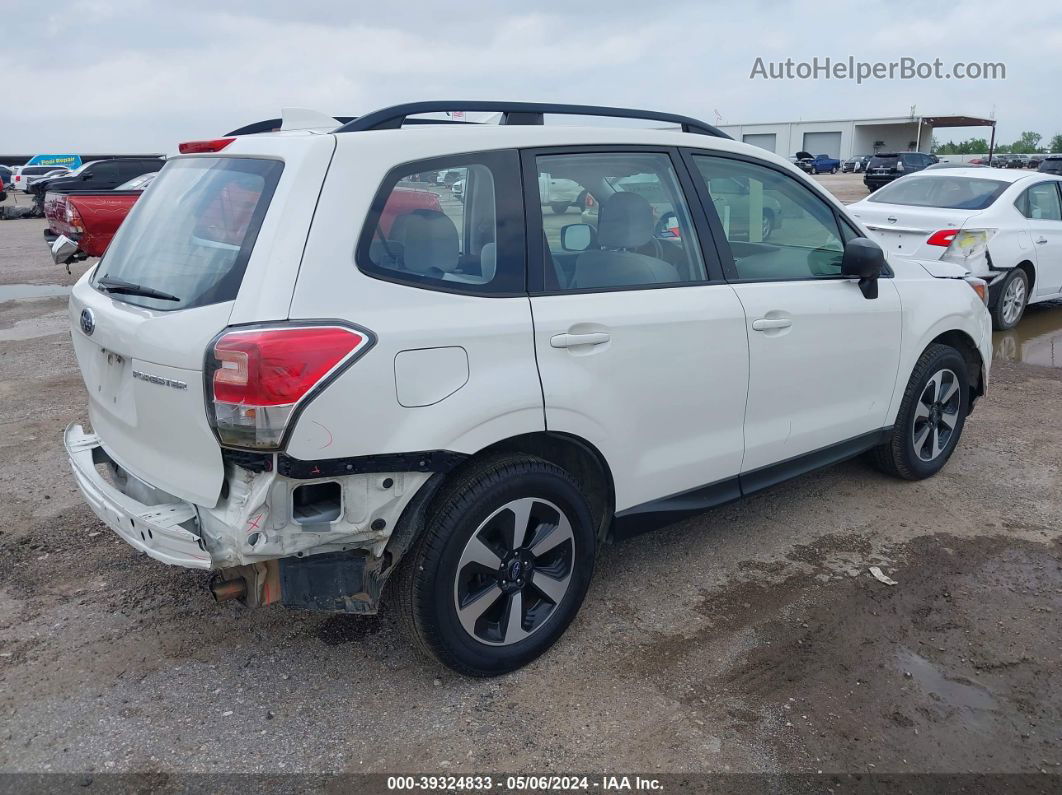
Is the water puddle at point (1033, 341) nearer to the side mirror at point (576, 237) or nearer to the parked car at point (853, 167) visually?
the side mirror at point (576, 237)

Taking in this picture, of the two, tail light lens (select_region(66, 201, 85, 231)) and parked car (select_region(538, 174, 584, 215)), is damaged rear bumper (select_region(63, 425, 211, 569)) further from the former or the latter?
tail light lens (select_region(66, 201, 85, 231))

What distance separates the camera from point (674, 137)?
12.2 ft

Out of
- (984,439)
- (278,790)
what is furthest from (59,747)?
(984,439)

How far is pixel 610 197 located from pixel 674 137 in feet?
1.65

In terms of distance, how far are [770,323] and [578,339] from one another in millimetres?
1054

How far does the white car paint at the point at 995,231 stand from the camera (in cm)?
867

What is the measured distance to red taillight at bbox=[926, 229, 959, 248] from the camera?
28.2 ft

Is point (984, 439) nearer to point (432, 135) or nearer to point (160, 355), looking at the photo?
point (432, 135)

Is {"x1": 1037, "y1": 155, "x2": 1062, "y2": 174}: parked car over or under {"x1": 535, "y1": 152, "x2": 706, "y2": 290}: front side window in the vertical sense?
under

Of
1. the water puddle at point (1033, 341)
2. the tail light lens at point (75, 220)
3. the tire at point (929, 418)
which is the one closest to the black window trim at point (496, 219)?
the tire at point (929, 418)

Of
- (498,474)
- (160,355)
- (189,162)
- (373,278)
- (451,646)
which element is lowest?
(451,646)

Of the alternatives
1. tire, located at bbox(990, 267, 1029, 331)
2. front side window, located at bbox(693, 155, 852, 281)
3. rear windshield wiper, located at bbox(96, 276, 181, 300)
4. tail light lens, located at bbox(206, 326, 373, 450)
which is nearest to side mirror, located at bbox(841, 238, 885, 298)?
front side window, located at bbox(693, 155, 852, 281)

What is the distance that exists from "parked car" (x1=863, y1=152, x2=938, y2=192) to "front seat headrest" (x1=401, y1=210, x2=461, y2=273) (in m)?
33.4

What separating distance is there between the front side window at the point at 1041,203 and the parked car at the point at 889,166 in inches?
979
